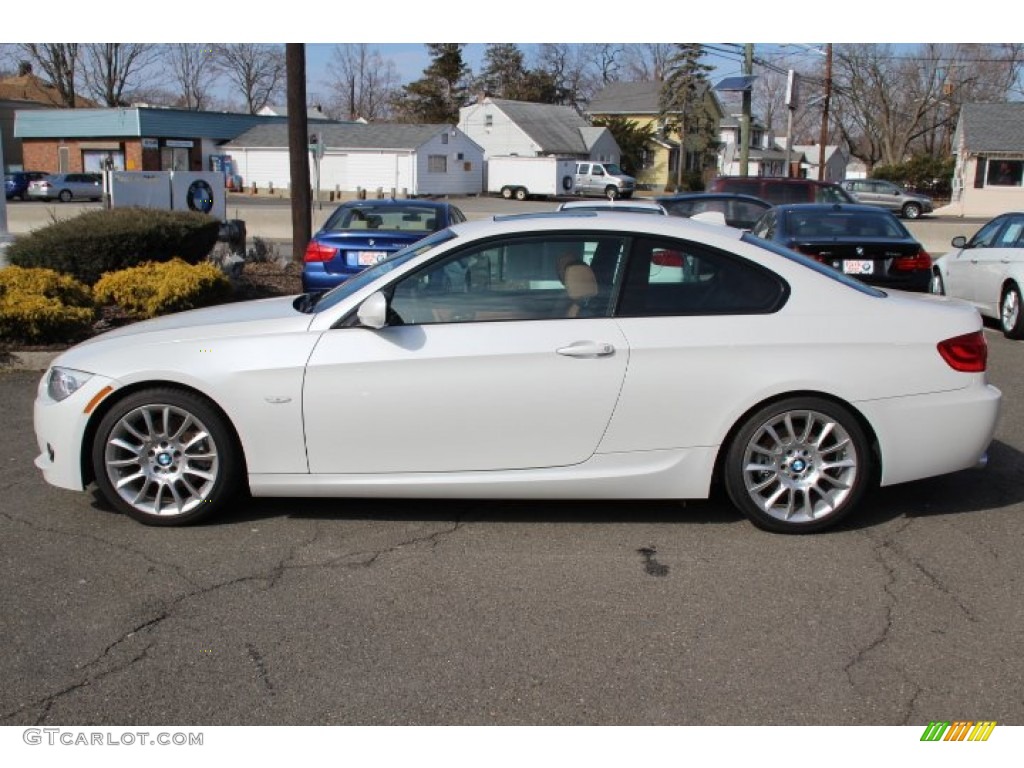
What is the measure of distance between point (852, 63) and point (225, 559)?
7042 centimetres

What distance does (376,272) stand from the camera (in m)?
5.26

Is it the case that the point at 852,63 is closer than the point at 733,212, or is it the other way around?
the point at 733,212

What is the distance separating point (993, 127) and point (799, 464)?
51.1 metres

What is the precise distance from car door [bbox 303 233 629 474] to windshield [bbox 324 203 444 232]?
6306mm

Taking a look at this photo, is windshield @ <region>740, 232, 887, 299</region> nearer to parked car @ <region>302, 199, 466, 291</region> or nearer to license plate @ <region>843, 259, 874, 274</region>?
parked car @ <region>302, 199, 466, 291</region>

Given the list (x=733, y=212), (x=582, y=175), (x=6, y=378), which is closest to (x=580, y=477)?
(x=6, y=378)

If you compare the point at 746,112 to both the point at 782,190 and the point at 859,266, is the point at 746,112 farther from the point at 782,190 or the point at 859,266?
the point at 859,266

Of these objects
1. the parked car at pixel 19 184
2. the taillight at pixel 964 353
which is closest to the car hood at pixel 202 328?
the taillight at pixel 964 353

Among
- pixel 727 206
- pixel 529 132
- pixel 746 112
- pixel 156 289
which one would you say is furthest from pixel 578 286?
pixel 529 132

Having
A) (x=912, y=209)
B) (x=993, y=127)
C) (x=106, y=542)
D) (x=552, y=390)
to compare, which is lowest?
(x=106, y=542)

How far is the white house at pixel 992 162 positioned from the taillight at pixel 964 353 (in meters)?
48.1

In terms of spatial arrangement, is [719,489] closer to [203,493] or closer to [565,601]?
[565,601]

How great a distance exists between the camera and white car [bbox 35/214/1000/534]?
4.86m

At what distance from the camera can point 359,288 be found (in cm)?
506
